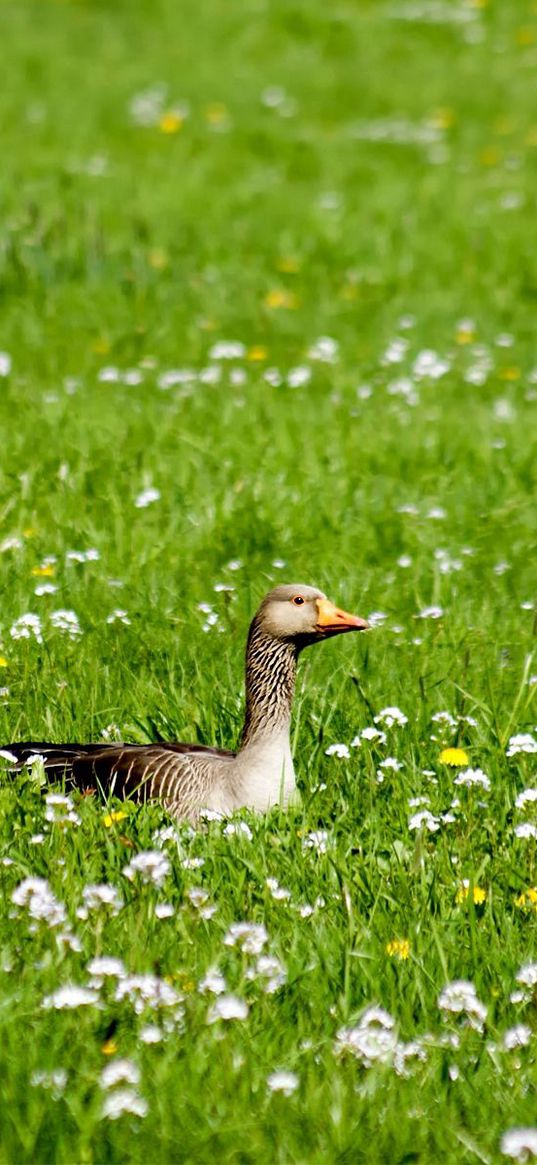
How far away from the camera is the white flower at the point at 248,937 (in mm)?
3604

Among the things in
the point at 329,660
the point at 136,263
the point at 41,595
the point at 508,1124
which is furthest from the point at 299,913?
the point at 136,263

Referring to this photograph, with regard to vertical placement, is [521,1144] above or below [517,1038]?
above

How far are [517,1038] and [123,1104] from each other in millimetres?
930

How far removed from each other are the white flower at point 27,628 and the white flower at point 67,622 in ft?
0.19

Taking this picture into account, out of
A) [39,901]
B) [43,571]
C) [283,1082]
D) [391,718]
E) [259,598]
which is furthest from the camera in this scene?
[43,571]

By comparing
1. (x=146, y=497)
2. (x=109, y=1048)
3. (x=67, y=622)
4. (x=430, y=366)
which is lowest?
(x=430, y=366)

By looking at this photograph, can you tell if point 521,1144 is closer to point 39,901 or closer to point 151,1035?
point 151,1035

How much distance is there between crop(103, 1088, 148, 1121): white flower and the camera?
305cm

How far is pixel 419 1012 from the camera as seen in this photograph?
3.71 meters

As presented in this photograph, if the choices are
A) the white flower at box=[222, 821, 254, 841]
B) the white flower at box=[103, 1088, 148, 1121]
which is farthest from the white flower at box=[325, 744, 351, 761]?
the white flower at box=[103, 1088, 148, 1121]

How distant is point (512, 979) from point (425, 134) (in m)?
11.6

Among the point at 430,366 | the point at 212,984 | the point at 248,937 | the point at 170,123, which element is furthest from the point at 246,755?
the point at 170,123

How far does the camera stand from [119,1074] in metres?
3.07

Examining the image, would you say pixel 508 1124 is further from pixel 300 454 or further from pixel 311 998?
pixel 300 454
